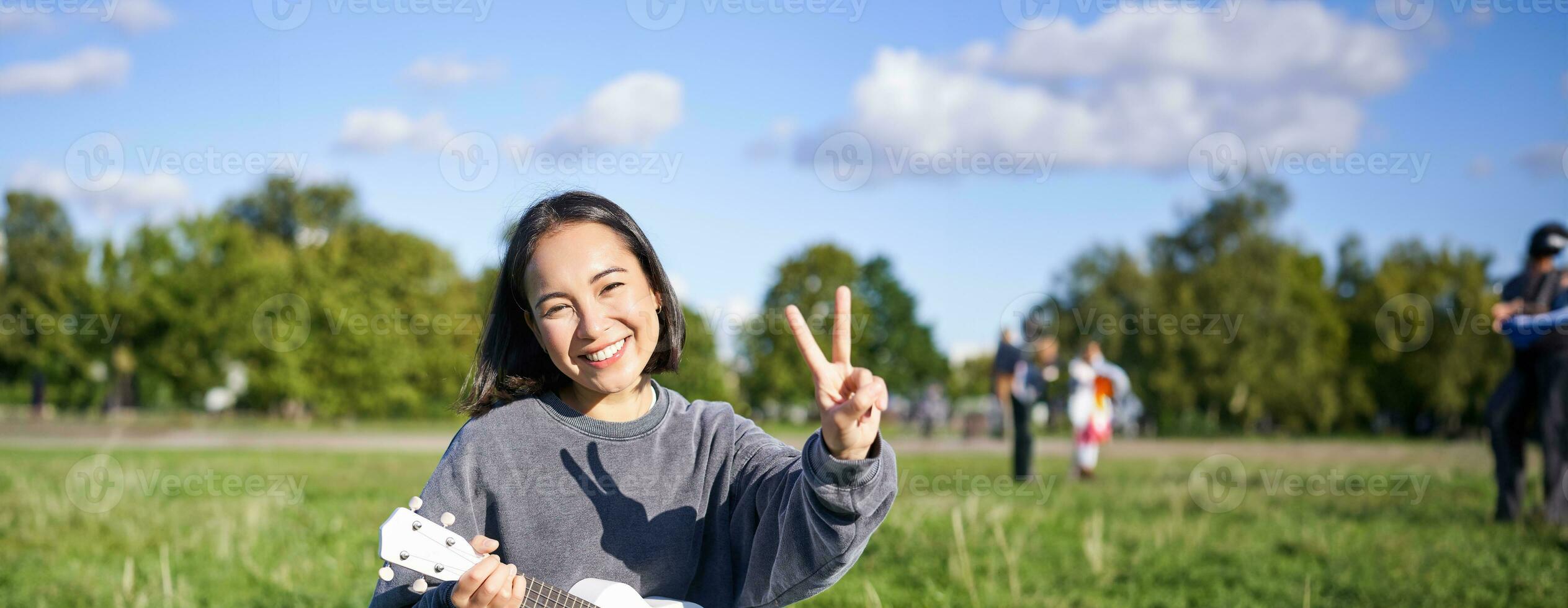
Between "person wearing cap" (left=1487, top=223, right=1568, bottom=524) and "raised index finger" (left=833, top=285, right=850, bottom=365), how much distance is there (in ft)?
23.4

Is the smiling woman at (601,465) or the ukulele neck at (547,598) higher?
the smiling woman at (601,465)

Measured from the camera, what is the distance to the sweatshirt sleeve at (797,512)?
2193 mm

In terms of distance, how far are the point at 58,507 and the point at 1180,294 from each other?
43.2 metres

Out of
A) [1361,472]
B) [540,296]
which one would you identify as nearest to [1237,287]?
[1361,472]

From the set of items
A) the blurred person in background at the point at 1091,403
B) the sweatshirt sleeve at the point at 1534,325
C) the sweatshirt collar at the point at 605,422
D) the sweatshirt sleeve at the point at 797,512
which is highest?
the sweatshirt sleeve at the point at 1534,325

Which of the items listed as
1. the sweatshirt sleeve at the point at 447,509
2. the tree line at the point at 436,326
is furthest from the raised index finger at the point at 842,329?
the tree line at the point at 436,326

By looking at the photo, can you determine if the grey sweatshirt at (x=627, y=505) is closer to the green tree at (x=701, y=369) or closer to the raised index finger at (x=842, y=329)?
the raised index finger at (x=842, y=329)

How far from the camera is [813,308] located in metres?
15.5

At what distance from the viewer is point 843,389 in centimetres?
211

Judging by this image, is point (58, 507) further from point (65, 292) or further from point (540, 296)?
point (65, 292)

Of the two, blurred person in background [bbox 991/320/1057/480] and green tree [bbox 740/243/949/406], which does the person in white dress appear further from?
green tree [bbox 740/243/949/406]

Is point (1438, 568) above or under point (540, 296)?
under

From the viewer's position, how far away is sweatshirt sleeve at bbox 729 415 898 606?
2.19 meters

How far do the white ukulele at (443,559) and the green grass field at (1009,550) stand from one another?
2791mm
